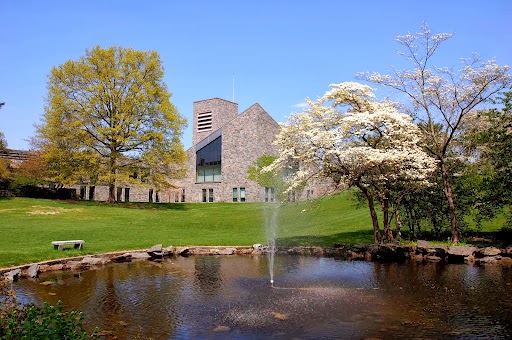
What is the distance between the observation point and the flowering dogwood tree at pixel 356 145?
19.7m

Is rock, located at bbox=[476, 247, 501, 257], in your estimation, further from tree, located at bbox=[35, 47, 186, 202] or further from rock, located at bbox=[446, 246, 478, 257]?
tree, located at bbox=[35, 47, 186, 202]

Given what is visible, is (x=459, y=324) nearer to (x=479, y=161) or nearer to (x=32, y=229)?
(x=479, y=161)

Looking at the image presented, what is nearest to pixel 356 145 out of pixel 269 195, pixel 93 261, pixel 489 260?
pixel 489 260

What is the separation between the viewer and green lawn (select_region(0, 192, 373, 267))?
70.8 feet

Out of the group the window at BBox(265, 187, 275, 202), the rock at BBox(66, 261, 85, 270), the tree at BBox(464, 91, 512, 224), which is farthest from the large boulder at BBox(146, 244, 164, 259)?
the window at BBox(265, 187, 275, 202)

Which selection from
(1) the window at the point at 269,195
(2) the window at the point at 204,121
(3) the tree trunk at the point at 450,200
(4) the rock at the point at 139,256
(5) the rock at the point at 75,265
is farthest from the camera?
(2) the window at the point at 204,121

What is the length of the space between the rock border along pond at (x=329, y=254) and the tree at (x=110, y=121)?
21248mm

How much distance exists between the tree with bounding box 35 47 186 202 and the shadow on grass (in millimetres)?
20785

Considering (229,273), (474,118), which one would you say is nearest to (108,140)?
(229,273)

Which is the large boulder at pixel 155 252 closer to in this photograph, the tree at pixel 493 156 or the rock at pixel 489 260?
the rock at pixel 489 260

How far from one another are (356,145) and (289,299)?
1099cm

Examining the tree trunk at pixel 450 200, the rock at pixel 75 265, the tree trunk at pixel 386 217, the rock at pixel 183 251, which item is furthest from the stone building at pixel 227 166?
the rock at pixel 75 265

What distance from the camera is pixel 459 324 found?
9750mm

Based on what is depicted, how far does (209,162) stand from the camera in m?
65.4
